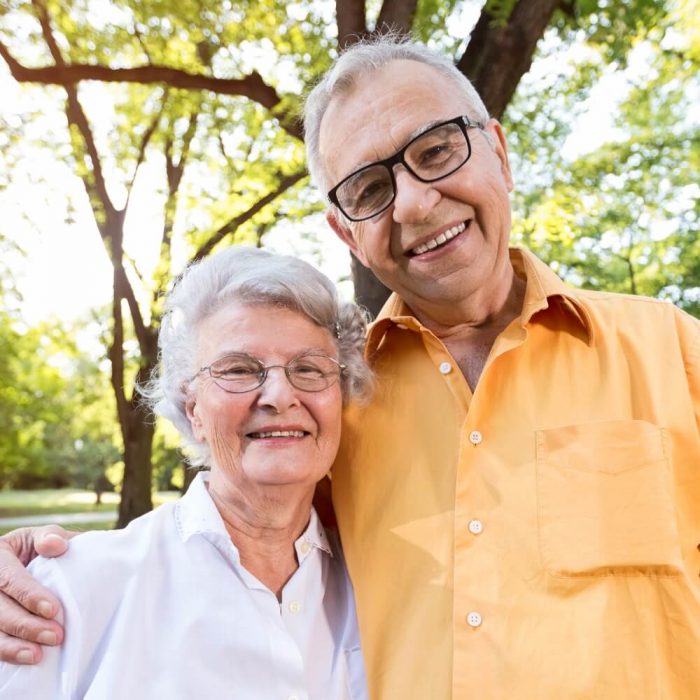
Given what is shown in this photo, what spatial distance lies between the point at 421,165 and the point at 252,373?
900 millimetres

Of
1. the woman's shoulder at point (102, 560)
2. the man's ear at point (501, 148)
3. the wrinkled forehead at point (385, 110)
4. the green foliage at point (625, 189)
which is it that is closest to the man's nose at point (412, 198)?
the wrinkled forehead at point (385, 110)

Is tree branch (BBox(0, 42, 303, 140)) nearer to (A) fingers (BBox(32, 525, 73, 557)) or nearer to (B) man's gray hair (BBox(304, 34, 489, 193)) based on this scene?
(B) man's gray hair (BBox(304, 34, 489, 193))

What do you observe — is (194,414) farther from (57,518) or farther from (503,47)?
(57,518)

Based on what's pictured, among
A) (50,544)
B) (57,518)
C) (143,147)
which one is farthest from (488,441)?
(57,518)

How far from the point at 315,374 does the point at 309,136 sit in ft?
3.26

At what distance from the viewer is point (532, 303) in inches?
91.7

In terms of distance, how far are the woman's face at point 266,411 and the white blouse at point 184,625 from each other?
0.75 feet

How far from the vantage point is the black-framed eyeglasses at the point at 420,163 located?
241 centimetres

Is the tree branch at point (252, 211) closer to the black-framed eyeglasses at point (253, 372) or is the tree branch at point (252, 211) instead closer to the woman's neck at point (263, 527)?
the black-framed eyeglasses at point (253, 372)

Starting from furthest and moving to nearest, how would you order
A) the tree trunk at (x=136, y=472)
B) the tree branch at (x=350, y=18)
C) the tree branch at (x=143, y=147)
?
the tree branch at (x=143, y=147) < the tree trunk at (x=136, y=472) < the tree branch at (x=350, y=18)

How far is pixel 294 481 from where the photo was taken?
7.32 feet

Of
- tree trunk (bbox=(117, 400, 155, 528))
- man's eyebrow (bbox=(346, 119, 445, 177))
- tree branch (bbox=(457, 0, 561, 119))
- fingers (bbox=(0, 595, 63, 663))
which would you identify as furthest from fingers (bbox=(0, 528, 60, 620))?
tree trunk (bbox=(117, 400, 155, 528))

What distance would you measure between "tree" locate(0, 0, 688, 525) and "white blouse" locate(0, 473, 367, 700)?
1.05 metres

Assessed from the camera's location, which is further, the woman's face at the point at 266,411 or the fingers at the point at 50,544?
the woman's face at the point at 266,411
